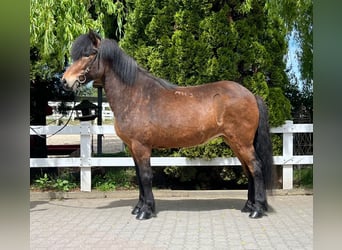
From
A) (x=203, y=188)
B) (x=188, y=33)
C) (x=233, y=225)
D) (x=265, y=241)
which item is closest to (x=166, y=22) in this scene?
(x=188, y=33)

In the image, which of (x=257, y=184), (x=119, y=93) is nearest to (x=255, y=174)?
(x=257, y=184)

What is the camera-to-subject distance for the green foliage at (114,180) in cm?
654

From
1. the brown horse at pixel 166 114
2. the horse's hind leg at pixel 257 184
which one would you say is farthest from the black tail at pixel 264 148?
the horse's hind leg at pixel 257 184

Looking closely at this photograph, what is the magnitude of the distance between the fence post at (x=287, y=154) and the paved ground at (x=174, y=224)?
30cm

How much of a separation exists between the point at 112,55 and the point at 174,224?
Answer: 2235mm

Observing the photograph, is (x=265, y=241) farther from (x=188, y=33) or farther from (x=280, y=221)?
(x=188, y=33)

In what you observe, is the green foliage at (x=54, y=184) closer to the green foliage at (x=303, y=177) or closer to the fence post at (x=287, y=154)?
the fence post at (x=287, y=154)

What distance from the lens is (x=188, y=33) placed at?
6.11 metres

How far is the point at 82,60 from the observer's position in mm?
4609

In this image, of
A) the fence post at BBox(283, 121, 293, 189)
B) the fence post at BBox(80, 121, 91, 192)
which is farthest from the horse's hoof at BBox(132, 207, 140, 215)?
the fence post at BBox(283, 121, 293, 189)

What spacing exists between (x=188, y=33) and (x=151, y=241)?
139 inches

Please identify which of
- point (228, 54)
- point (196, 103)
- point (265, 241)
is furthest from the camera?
point (228, 54)

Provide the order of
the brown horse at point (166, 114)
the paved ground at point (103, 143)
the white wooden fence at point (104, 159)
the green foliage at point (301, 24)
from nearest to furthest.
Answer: the brown horse at point (166, 114)
the white wooden fence at point (104, 159)
the green foliage at point (301, 24)
the paved ground at point (103, 143)
